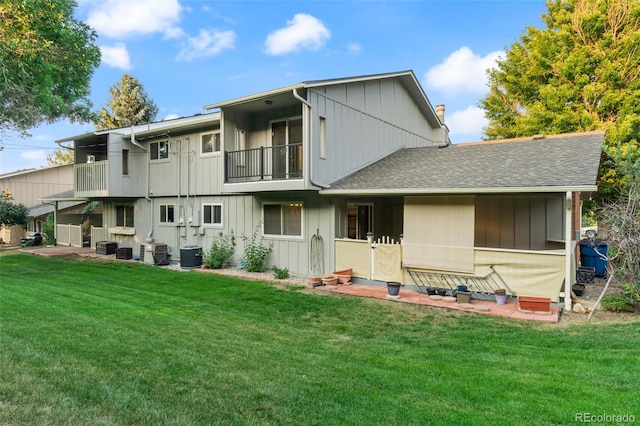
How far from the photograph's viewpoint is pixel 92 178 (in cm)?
1594

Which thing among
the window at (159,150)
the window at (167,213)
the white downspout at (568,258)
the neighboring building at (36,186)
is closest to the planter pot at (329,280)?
the white downspout at (568,258)

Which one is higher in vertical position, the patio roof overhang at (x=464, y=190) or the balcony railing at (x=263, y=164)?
the balcony railing at (x=263, y=164)

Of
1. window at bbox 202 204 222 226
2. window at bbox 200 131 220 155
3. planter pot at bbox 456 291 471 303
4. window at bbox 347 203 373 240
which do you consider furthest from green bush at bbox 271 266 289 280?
window at bbox 200 131 220 155

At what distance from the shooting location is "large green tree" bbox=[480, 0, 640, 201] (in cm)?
1424

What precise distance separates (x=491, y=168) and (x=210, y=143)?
31.7 ft

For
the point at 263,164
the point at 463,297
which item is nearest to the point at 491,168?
the point at 463,297

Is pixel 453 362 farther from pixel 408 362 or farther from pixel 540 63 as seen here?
pixel 540 63

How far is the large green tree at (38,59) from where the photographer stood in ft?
20.1

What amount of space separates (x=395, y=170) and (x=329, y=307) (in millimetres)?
5226

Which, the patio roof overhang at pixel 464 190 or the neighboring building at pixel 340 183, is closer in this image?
the patio roof overhang at pixel 464 190

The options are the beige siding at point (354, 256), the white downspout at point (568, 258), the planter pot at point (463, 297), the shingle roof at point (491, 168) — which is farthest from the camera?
the beige siding at point (354, 256)

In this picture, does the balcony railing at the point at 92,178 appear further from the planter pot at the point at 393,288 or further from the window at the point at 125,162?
the planter pot at the point at 393,288

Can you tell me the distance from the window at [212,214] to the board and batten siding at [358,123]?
5.08 meters

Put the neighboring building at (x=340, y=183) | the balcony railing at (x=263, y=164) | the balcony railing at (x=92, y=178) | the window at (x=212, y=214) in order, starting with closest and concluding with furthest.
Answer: the neighboring building at (x=340, y=183) → the balcony railing at (x=263, y=164) → the window at (x=212, y=214) → the balcony railing at (x=92, y=178)
